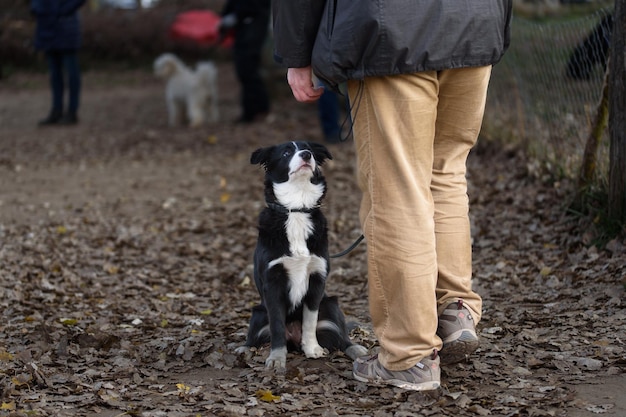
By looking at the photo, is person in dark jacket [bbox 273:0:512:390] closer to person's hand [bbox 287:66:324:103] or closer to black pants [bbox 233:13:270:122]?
person's hand [bbox 287:66:324:103]

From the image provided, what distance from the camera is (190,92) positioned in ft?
41.6

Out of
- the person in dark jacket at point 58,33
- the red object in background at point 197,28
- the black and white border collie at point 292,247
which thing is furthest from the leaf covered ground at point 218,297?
the red object in background at point 197,28

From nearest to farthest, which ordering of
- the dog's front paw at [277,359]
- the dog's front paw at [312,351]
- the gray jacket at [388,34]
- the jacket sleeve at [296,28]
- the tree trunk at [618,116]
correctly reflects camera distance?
the gray jacket at [388,34] → the jacket sleeve at [296,28] → the dog's front paw at [277,359] → the dog's front paw at [312,351] → the tree trunk at [618,116]

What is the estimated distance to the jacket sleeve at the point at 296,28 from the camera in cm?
318

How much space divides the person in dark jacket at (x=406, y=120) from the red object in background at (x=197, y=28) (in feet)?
55.3

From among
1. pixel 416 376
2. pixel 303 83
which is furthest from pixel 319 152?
pixel 416 376

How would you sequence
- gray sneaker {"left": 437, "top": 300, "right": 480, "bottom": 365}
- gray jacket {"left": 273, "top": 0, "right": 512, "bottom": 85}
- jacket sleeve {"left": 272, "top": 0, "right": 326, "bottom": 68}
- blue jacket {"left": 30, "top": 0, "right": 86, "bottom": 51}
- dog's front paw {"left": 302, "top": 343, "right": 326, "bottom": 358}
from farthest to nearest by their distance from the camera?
blue jacket {"left": 30, "top": 0, "right": 86, "bottom": 51}
dog's front paw {"left": 302, "top": 343, "right": 326, "bottom": 358}
gray sneaker {"left": 437, "top": 300, "right": 480, "bottom": 365}
jacket sleeve {"left": 272, "top": 0, "right": 326, "bottom": 68}
gray jacket {"left": 273, "top": 0, "right": 512, "bottom": 85}

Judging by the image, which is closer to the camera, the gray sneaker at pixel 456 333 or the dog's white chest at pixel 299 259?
the gray sneaker at pixel 456 333

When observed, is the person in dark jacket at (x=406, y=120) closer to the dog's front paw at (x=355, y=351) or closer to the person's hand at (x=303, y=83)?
the person's hand at (x=303, y=83)

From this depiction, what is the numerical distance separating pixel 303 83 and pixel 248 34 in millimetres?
8766

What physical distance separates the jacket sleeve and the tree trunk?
2.48 metres

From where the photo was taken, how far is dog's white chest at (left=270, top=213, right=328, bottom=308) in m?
3.74

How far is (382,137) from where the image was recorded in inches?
124

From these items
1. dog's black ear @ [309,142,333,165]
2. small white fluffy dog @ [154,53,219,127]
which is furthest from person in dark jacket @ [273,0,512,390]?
small white fluffy dog @ [154,53,219,127]
